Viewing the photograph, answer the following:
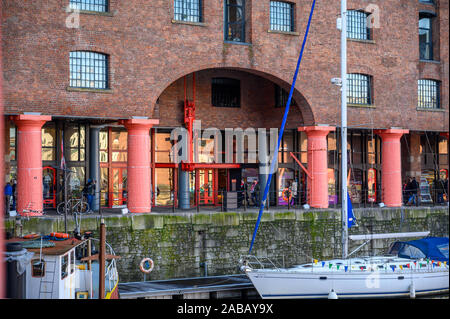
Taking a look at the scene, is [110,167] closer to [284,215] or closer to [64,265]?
[284,215]

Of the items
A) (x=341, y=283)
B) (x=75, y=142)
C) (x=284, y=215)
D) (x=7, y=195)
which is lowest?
(x=341, y=283)

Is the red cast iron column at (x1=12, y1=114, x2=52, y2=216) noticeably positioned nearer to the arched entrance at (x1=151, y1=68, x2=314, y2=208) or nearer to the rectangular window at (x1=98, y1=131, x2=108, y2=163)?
the rectangular window at (x1=98, y1=131, x2=108, y2=163)

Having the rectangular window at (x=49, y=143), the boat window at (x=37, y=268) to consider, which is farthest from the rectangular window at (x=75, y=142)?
the boat window at (x=37, y=268)

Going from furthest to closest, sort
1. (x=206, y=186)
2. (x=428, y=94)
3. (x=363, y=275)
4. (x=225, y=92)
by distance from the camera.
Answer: (x=428, y=94)
(x=206, y=186)
(x=225, y=92)
(x=363, y=275)

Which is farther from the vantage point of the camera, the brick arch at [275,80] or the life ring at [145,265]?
the brick arch at [275,80]

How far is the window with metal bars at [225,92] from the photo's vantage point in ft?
104

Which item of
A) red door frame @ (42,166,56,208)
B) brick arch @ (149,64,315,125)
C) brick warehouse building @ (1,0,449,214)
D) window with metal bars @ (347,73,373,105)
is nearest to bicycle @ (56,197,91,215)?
brick warehouse building @ (1,0,449,214)

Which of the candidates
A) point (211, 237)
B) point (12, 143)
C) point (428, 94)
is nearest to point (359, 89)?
point (428, 94)

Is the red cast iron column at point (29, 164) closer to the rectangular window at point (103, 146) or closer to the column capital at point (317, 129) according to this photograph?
the rectangular window at point (103, 146)

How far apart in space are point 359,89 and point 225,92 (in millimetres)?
7113

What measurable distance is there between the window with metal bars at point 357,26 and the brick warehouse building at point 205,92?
73mm

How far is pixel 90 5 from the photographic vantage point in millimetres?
24422

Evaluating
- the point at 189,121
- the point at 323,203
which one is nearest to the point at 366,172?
the point at 323,203

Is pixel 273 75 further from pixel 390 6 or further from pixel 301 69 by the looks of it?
pixel 390 6
